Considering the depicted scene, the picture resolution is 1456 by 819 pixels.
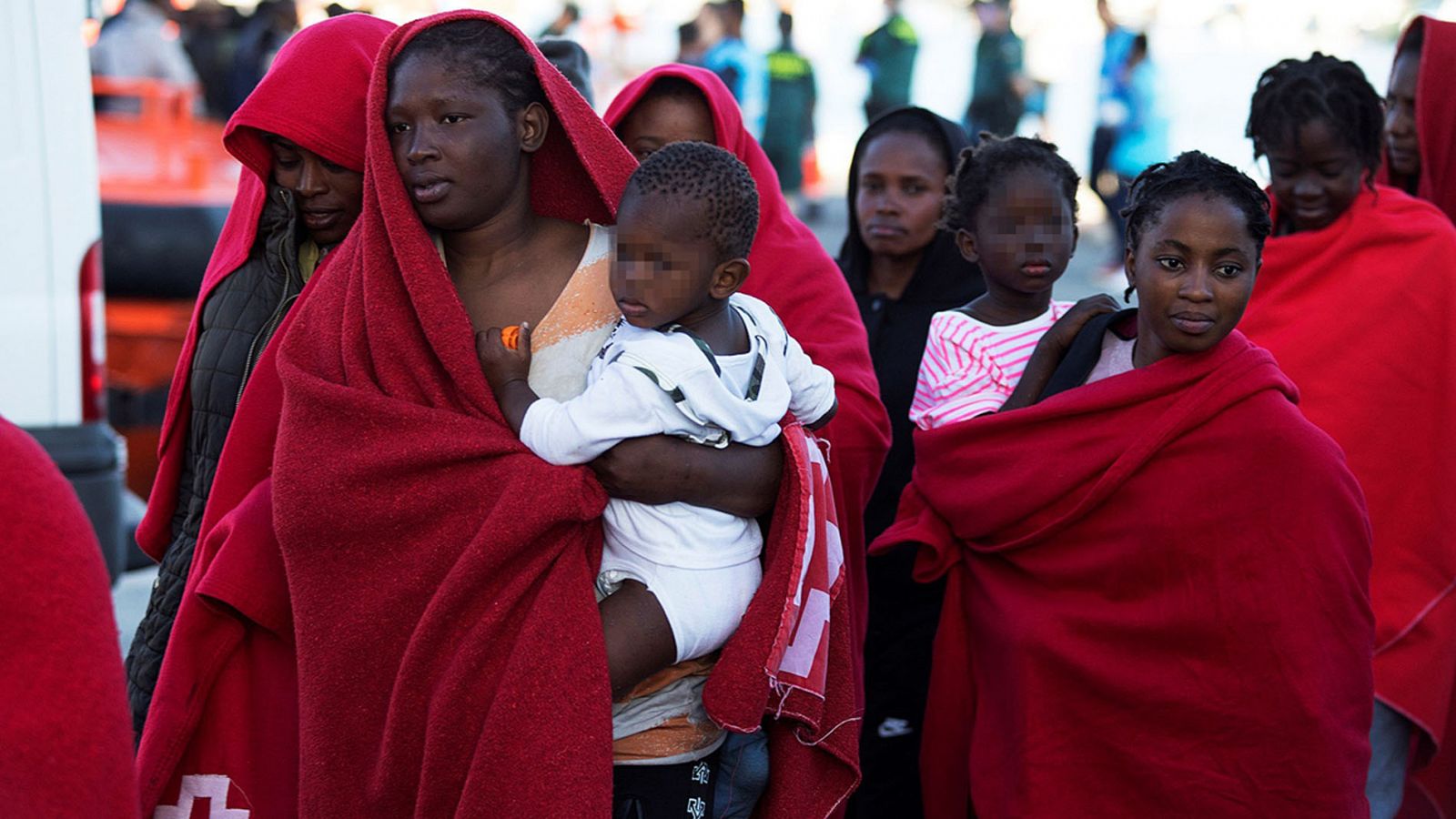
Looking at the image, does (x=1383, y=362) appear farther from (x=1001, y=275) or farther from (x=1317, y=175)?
(x=1001, y=275)

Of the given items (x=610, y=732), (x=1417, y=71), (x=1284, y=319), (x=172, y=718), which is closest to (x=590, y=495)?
(x=610, y=732)

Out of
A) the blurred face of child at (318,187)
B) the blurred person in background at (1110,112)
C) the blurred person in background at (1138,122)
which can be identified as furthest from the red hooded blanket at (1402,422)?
the blurred person in background at (1110,112)

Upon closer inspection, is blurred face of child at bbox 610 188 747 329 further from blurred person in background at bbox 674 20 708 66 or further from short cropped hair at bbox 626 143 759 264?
blurred person in background at bbox 674 20 708 66

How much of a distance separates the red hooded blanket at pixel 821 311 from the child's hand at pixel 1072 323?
1.22 feet

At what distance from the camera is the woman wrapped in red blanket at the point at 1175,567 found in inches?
97.2

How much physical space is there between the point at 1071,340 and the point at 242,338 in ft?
5.28

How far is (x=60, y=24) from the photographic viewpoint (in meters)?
4.62

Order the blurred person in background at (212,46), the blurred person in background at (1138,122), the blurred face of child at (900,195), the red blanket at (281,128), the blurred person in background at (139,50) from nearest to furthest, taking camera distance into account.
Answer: the red blanket at (281,128)
the blurred face of child at (900,195)
the blurred person in background at (139,50)
the blurred person in background at (1138,122)
the blurred person in background at (212,46)

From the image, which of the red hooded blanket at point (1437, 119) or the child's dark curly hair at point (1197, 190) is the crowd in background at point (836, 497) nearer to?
the child's dark curly hair at point (1197, 190)

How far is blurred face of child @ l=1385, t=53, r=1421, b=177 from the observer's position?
4.18 m

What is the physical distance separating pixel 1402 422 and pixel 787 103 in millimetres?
9644

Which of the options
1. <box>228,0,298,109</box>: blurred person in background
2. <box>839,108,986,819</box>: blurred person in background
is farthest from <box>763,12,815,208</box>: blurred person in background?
<box>839,108,986,819</box>: blurred person in background

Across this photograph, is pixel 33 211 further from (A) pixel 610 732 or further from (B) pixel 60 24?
(A) pixel 610 732

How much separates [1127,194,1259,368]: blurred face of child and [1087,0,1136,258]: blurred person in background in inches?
323
